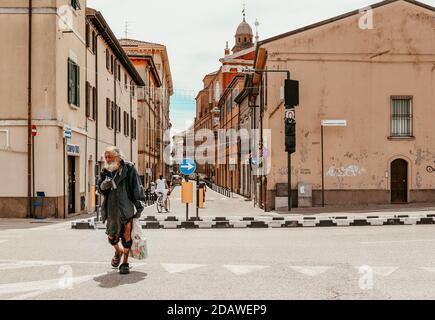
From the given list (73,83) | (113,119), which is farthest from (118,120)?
(73,83)

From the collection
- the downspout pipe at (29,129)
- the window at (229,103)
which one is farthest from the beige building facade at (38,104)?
the window at (229,103)

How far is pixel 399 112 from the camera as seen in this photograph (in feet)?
81.8

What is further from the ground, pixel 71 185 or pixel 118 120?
pixel 118 120

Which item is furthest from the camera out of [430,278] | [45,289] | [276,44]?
[276,44]

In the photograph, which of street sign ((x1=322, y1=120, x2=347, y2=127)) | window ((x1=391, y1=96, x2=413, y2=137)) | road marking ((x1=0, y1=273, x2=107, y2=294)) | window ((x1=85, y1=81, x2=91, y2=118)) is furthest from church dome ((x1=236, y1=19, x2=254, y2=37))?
road marking ((x1=0, y1=273, x2=107, y2=294))

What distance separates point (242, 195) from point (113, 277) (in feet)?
126

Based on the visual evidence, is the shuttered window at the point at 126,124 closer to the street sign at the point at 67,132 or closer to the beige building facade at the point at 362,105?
the beige building facade at the point at 362,105

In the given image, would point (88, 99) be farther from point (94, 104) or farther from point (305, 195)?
point (305, 195)

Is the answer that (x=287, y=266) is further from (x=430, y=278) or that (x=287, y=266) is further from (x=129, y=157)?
(x=129, y=157)

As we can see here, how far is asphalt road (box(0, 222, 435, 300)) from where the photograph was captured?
6306mm

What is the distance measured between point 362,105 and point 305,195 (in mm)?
4506

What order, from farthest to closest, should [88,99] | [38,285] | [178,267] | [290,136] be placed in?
[88,99]
[290,136]
[178,267]
[38,285]

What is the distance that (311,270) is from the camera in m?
7.76

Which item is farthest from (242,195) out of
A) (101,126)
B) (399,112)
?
(399,112)
